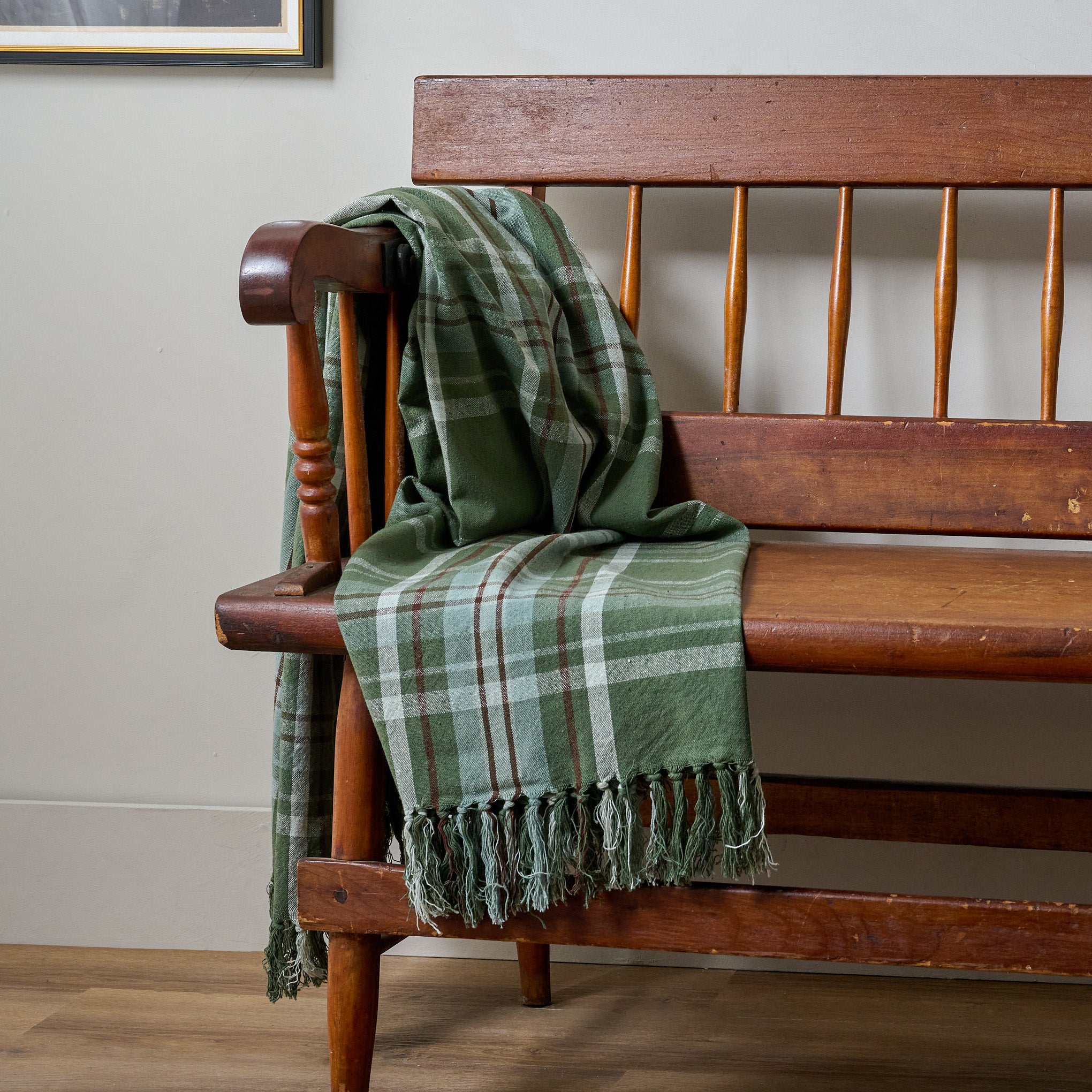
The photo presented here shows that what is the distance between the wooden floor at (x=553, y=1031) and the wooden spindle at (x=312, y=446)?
46 cm

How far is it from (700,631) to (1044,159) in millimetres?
572

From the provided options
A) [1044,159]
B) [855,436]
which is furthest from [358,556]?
[1044,159]

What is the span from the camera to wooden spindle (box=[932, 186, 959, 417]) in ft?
2.91

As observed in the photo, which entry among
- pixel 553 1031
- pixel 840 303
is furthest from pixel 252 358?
pixel 553 1031

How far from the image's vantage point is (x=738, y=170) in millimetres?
904

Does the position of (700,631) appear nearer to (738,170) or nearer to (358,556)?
(358,556)

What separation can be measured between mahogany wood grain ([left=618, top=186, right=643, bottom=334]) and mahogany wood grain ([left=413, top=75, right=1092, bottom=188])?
0.02 meters

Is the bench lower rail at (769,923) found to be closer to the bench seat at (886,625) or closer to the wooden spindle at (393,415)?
the bench seat at (886,625)

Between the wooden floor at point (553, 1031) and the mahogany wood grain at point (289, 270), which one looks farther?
the wooden floor at point (553, 1031)

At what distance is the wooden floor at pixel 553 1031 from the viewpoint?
0.83 metres

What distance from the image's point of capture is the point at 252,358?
1.05 meters

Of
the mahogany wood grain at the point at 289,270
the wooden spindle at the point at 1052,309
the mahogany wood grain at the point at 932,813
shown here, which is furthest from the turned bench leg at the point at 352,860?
the wooden spindle at the point at 1052,309

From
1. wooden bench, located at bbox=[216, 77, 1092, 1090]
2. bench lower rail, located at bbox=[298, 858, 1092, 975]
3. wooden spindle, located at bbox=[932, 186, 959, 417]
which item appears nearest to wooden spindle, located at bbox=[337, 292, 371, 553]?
wooden bench, located at bbox=[216, 77, 1092, 1090]

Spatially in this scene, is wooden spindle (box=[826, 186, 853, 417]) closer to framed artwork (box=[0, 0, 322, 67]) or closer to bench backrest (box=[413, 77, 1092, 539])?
bench backrest (box=[413, 77, 1092, 539])
